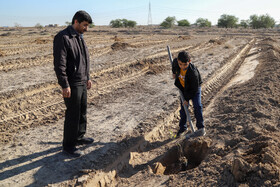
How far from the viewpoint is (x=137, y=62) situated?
392 inches

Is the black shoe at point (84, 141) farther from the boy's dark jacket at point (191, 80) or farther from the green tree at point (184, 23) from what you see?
the green tree at point (184, 23)

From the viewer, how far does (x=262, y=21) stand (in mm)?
53188

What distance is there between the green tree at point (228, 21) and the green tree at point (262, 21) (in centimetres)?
417

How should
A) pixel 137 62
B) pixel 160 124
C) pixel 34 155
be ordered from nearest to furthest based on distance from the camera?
1. pixel 34 155
2. pixel 160 124
3. pixel 137 62

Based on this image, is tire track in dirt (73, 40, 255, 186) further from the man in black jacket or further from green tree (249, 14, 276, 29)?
green tree (249, 14, 276, 29)

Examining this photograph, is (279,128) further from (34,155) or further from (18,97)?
(18,97)

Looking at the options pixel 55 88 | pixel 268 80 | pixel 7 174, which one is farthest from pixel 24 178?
pixel 268 80

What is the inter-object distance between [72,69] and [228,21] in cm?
6108

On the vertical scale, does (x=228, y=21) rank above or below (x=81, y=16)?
above

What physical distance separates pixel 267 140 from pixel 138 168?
206 cm

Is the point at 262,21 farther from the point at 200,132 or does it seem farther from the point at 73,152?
the point at 73,152

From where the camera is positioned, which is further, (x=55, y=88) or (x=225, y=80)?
(x=225, y=80)

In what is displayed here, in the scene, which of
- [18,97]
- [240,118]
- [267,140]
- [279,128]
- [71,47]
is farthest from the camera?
[18,97]

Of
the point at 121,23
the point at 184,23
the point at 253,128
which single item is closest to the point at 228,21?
the point at 184,23
